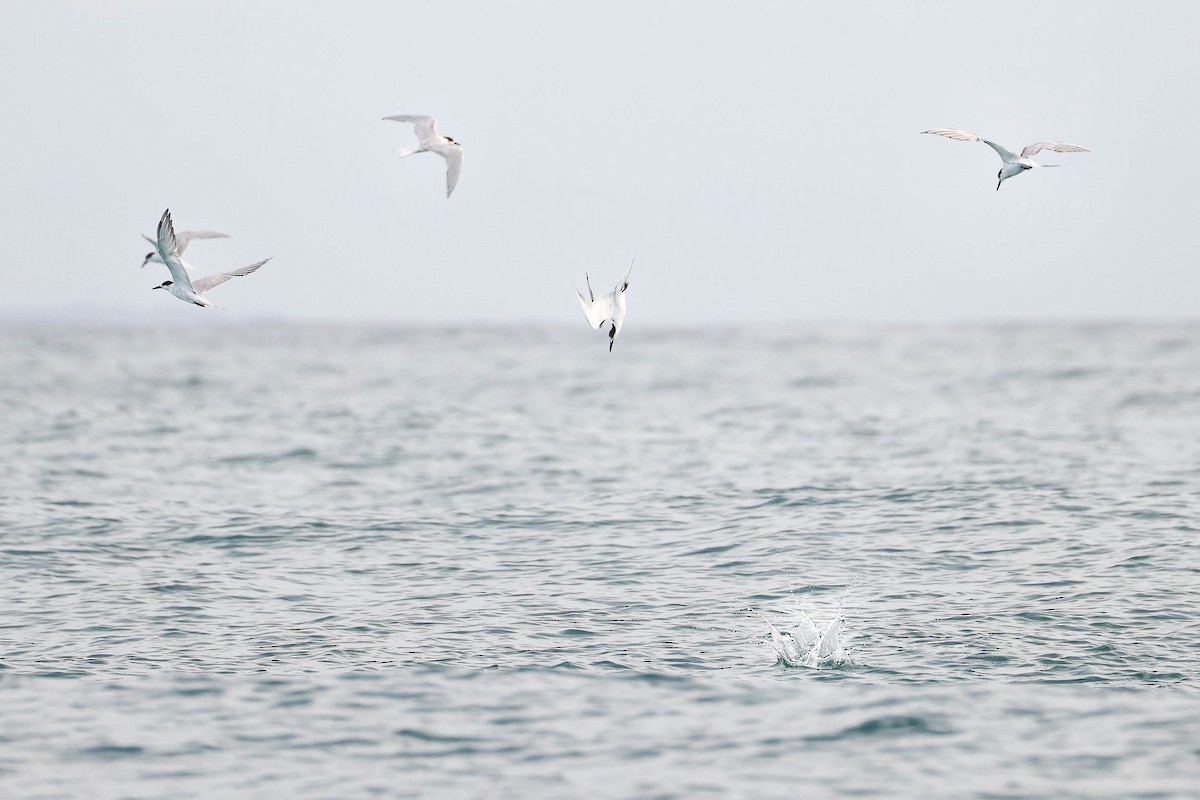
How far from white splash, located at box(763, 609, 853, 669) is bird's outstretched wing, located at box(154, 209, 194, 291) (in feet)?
29.1

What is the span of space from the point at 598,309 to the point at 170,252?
18.0ft

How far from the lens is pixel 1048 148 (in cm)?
1569

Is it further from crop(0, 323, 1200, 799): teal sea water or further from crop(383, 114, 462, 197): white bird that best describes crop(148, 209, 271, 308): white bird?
crop(0, 323, 1200, 799): teal sea water

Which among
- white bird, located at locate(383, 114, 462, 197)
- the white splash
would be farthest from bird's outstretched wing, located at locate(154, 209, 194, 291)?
the white splash

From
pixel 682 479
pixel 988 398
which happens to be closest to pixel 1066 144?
pixel 682 479

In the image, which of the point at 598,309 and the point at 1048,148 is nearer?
the point at 598,309

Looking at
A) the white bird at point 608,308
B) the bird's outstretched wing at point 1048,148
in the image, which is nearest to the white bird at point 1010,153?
the bird's outstretched wing at point 1048,148

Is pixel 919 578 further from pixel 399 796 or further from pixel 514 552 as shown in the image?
pixel 399 796

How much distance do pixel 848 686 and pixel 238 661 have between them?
7.73 m

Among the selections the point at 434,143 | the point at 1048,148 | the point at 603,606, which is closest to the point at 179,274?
the point at 434,143

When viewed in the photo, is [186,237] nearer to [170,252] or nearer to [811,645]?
[170,252]

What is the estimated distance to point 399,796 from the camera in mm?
12602

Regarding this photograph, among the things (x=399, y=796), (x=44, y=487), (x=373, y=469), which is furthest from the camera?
(x=373, y=469)

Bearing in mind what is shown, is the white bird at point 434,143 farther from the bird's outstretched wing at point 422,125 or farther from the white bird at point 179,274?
the white bird at point 179,274
